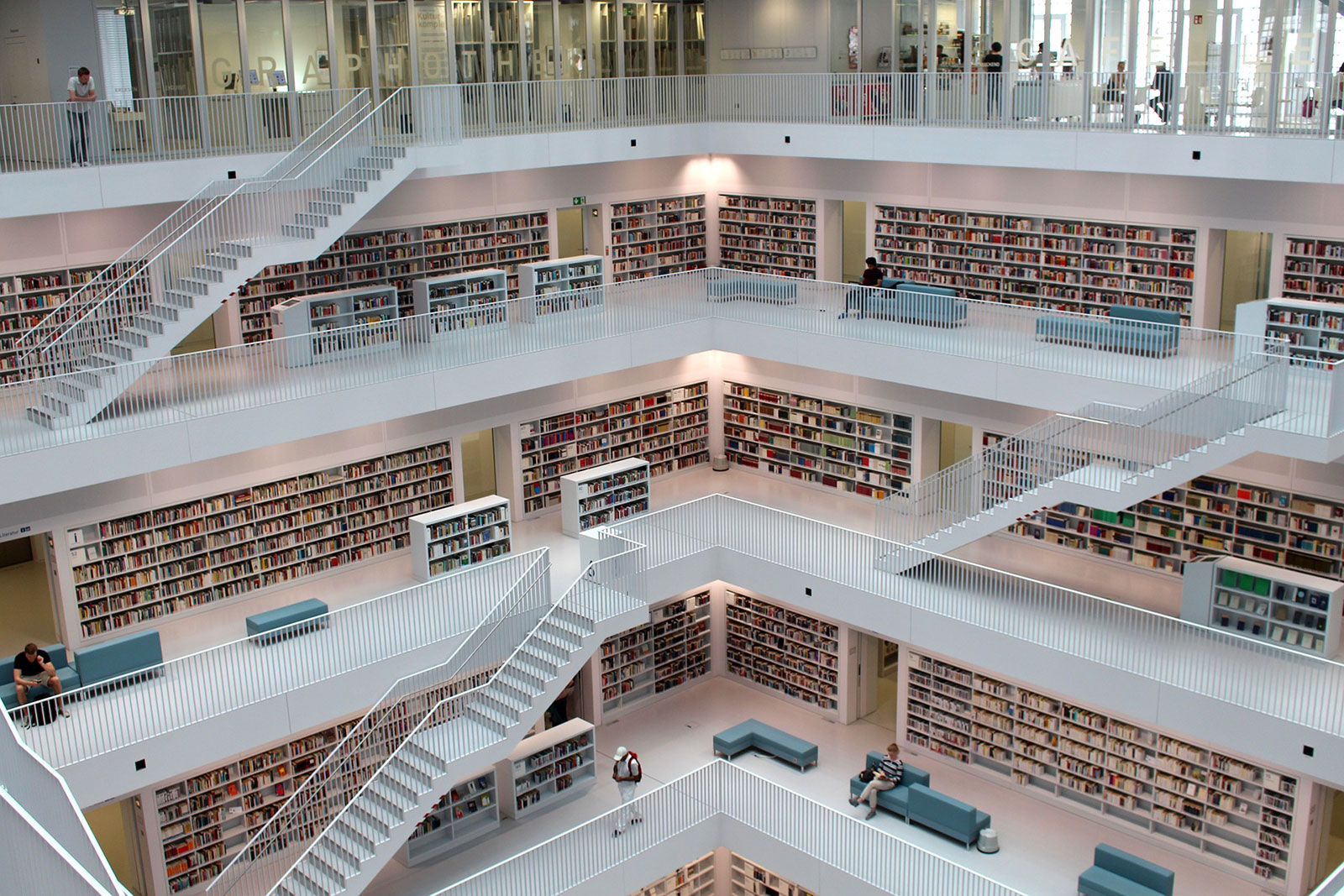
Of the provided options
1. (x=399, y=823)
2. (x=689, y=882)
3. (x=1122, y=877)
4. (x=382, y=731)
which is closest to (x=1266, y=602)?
(x=1122, y=877)

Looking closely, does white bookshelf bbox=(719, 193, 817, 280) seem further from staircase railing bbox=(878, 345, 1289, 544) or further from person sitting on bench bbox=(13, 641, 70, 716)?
person sitting on bench bbox=(13, 641, 70, 716)

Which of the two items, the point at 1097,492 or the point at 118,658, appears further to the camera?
the point at 1097,492

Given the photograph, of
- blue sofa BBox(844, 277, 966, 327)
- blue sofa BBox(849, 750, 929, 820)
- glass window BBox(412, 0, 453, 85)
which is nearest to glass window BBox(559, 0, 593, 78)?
glass window BBox(412, 0, 453, 85)

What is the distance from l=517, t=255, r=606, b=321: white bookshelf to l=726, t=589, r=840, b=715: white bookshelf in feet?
17.9

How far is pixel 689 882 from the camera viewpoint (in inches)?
707

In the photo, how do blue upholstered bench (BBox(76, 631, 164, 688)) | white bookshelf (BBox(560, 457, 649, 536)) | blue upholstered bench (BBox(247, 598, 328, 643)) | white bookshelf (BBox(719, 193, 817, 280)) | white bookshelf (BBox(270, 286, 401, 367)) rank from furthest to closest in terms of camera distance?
white bookshelf (BBox(719, 193, 817, 280)), white bookshelf (BBox(560, 457, 649, 536)), white bookshelf (BBox(270, 286, 401, 367)), blue upholstered bench (BBox(247, 598, 328, 643)), blue upholstered bench (BBox(76, 631, 164, 688))

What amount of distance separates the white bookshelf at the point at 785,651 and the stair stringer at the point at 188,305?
28.8 feet

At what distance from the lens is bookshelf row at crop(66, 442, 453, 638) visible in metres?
17.0

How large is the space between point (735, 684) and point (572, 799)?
426 centimetres

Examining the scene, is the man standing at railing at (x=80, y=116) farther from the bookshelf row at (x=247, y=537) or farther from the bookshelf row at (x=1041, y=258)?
the bookshelf row at (x=1041, y=258)

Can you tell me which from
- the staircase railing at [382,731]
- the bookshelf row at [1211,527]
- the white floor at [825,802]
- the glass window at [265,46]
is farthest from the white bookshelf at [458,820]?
the glass window at [265,46]

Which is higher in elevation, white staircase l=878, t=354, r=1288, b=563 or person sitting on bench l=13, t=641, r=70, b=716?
white staircase l=878, t=354, r=1288, b=563

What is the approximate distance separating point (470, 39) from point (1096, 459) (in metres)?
11.8

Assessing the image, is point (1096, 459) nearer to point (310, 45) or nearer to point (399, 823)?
point (399, 823)
